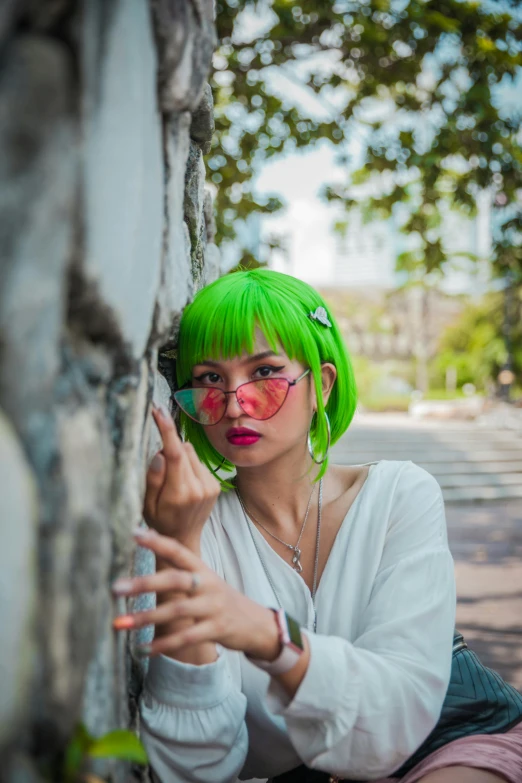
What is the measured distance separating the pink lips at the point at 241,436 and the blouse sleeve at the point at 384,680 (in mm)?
417

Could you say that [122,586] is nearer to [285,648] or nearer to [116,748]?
[116,748]

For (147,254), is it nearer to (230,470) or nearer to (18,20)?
(18,20)

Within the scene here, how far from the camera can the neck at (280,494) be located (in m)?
1.79

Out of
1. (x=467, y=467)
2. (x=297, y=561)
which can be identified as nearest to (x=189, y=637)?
(x=297, y=561)

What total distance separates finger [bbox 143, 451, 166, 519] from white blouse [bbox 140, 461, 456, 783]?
12.7 inches

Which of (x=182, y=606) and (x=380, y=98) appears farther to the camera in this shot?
(x=380, y=98)

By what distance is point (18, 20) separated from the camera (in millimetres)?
742

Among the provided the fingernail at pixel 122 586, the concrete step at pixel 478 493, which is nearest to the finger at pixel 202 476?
the fingernail at pixel 122 586

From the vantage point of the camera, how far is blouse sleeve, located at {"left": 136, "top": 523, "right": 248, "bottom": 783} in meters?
1.31

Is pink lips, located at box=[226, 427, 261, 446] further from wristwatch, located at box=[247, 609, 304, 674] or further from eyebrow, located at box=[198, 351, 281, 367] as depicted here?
wristwatch, located at box=[247, 609, 304, 674]

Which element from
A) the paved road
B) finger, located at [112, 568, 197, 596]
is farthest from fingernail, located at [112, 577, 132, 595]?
the paved road

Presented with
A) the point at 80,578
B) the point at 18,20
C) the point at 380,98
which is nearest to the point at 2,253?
the point at 18,20

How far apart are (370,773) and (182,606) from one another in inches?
22.8

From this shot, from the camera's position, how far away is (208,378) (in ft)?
5.09
